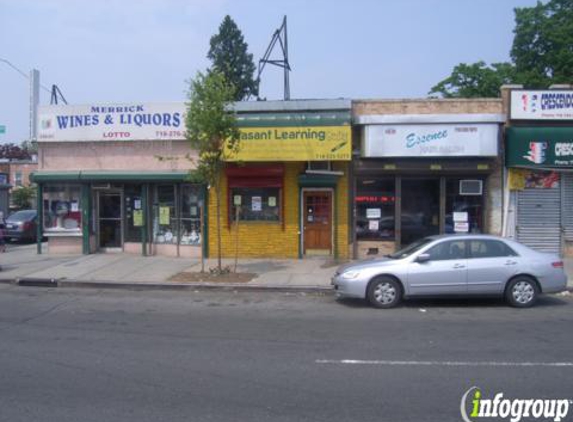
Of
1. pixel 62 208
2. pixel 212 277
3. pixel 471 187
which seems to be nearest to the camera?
pixel 212 277

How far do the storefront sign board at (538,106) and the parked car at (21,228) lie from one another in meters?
19.3

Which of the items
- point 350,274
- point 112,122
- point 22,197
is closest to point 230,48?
point 22,197

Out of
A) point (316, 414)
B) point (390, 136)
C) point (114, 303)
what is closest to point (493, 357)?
point (316, 414)

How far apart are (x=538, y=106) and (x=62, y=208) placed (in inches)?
582

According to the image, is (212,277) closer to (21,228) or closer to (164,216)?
(164,216)

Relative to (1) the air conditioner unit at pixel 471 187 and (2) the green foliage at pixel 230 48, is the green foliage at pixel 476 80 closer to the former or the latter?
(2) the green foliage at pixel 230 48

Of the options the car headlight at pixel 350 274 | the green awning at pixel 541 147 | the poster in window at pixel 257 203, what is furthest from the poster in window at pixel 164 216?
the green awning at pixel 541 147

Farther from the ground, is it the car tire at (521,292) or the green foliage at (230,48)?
the green foliage at (230,48)

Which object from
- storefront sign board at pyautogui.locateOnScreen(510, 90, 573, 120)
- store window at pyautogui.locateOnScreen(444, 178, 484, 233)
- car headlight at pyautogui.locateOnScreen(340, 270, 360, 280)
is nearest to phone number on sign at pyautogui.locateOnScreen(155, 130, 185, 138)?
store window at pyautogui.locateOnScreen(444, 178, 484, 233)

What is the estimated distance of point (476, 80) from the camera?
4122 centimetres

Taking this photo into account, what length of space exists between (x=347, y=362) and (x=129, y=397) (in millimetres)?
2607

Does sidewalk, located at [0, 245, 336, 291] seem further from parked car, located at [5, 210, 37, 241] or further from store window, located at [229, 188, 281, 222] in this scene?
parked car, located at [5, 210, 37, 241]

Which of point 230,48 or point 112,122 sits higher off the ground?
point 230,48

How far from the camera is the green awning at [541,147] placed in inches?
622
